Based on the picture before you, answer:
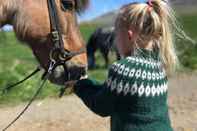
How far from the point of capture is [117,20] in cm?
307

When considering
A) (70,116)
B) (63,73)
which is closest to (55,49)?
(63,73)

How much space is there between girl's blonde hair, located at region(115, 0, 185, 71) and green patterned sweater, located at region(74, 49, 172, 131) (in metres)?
0.06

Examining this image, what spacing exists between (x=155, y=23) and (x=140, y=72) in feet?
0.88

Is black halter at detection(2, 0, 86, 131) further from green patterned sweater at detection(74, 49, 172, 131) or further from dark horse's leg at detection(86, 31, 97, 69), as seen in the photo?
dark horse's leg at detection(86, 31, 97, 69)

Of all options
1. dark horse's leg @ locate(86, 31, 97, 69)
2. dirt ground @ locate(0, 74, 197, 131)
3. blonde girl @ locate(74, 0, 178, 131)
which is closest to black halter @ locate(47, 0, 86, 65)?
blonde girl @ locate(74, 0, 178, 131)

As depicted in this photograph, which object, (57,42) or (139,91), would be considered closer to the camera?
(139,91)

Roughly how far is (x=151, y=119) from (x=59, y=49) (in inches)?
46.6

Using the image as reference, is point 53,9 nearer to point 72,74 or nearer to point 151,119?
point 72,74

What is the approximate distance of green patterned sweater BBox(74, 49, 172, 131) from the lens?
9.59 feet

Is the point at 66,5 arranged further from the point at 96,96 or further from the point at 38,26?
the point at 96,96

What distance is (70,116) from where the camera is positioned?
7605 mm

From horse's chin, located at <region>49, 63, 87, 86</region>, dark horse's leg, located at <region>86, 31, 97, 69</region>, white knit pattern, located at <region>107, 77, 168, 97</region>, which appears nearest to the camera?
white knit pattern, located at <region>107, 77, 168, 97</region>

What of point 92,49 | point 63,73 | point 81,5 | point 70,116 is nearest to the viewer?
point 63,73

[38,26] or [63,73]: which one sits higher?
[38,26]
